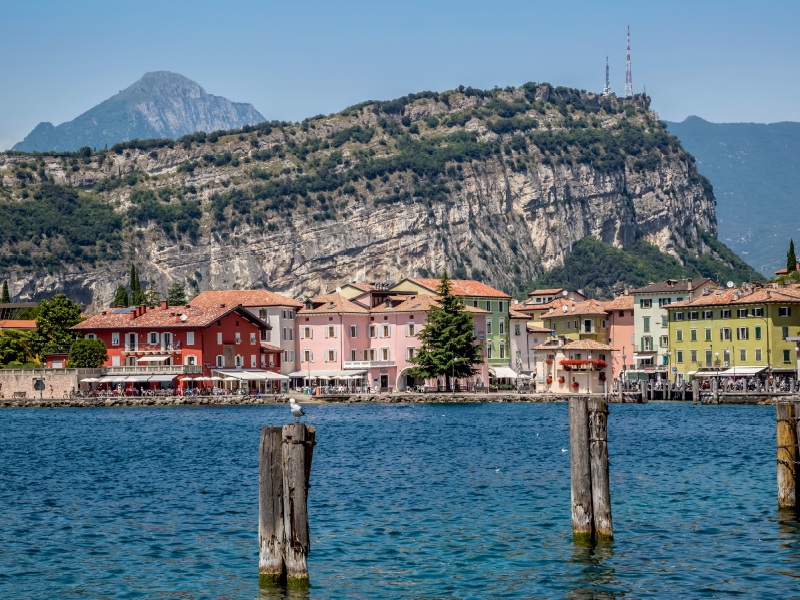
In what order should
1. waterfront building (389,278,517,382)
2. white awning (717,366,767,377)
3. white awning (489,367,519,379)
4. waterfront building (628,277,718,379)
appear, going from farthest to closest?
waterfront building (389,278,517,382), waterfront building (628,277,718,379), white awning (489,367,519,379), white awning (717,366,767,377)

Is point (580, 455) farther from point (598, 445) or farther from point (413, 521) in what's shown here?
point (413, 521)

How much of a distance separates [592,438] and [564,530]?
19.1 feet

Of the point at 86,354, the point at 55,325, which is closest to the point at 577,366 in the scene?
the point at 86,354

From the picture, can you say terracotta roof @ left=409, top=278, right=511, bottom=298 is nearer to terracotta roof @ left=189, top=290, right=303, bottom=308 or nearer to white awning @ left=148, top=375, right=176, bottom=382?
terracotta roof @ left=189, top=290, right=303, bottom=308

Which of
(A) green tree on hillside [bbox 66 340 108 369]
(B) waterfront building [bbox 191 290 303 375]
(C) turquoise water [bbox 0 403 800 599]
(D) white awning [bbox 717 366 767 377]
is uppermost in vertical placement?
(B) waterfront building [bbox 191 290 303 375]

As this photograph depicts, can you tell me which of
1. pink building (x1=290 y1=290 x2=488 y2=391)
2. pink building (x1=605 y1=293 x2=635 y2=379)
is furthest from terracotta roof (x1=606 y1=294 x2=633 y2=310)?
pink building (x1=290 y1=290 x2=488 y2=391)

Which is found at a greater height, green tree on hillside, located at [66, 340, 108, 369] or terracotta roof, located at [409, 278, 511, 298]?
terracotta roof, located at [409, 278, 511, 298]

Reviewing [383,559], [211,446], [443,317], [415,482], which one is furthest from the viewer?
[443,317]

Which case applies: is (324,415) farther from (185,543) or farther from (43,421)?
(185,543)

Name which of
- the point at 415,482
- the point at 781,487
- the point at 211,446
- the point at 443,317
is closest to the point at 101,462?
the point at 211,446

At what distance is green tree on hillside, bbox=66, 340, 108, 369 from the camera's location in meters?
111

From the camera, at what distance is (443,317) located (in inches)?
4122

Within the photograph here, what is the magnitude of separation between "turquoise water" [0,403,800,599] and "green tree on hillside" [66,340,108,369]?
5237 centimetres

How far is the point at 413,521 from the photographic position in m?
30.8
